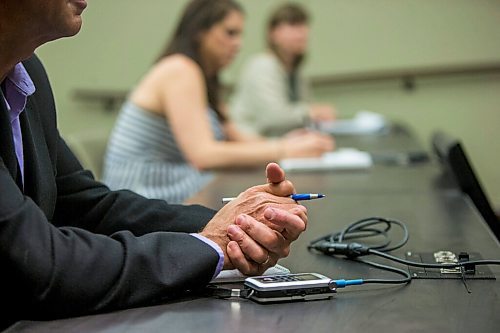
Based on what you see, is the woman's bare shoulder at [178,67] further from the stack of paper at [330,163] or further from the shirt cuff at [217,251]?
the shirt cuff at [217,251]

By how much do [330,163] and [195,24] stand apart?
706 millimetres

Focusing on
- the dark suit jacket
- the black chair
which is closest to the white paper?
the black chair

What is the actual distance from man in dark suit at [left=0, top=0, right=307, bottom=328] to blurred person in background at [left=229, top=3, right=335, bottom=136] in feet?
10.0

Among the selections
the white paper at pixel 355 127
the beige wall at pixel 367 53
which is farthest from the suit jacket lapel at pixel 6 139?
the beige wall at pixel 367 53

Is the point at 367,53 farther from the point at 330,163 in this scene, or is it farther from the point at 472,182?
the point at 472,182

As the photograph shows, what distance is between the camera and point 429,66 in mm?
5078

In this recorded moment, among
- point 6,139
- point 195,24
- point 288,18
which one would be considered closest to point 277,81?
point 288,18

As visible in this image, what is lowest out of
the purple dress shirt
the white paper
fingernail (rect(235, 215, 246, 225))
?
fingernail (rect(235, 215, 246, 225))

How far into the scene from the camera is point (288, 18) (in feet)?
15.2

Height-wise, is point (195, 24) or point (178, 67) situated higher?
point (195, 24)

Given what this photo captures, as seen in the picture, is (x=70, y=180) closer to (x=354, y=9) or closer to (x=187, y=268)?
(x=187, y=268)

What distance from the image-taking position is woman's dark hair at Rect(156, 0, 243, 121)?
2834 mm

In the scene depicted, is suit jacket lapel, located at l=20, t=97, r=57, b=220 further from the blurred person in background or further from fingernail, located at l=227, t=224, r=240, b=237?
the blurred person in background

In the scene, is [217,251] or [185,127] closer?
[217,251]
